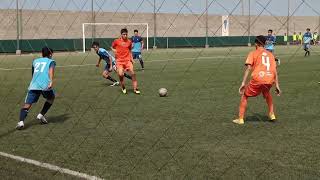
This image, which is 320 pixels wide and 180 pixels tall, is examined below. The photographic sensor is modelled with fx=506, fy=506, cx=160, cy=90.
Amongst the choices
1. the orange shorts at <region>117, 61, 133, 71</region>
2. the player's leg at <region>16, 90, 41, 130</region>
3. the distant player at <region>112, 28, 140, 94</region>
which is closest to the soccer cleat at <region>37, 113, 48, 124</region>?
the player's leg at <region>16, 90, 41, 130</region>

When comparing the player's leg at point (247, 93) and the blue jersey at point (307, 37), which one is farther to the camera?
the blue jersey at point (307, 37)

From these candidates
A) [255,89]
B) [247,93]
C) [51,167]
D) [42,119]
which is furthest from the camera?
[42,119]

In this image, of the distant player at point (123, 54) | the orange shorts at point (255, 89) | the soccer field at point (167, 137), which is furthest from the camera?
the distant player at point (123, 54)

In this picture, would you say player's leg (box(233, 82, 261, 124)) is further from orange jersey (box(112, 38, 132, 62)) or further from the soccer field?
orange jersey (box(112, 38, 132, 62))

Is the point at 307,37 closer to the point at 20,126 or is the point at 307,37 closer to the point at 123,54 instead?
the point at 123,54

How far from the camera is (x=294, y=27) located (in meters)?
78.1

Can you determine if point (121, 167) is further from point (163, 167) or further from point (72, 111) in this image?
point (72, 111)

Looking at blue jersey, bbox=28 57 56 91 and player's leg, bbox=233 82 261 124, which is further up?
blue jersey, bbox=28 57 56 91

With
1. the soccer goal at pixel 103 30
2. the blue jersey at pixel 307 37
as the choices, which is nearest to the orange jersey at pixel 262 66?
the blue jersey at pixel 307 37

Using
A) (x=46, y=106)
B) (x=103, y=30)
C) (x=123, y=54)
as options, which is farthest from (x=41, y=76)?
(x=103, y=30)

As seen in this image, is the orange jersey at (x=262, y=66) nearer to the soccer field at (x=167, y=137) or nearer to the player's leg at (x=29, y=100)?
the soccer field at (x=167, y=137)

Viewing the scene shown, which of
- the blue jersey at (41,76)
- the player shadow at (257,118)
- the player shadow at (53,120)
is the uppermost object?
the blue jersey at (41,76)

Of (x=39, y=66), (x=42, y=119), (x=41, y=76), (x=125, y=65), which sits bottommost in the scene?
(x=42, y=119)

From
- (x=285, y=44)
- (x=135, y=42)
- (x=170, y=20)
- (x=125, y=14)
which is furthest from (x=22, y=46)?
(x=285, y=44)
